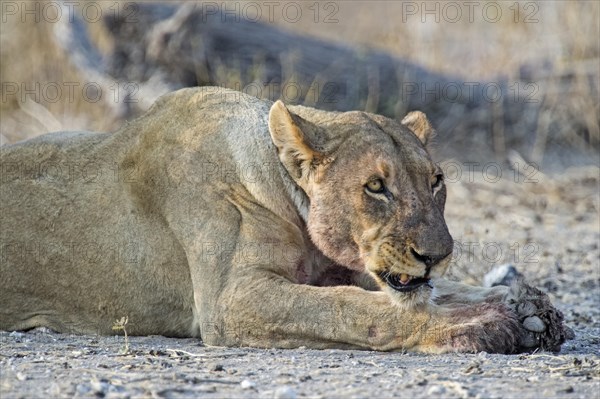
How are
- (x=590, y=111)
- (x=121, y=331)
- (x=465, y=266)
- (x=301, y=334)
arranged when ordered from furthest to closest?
(x=590, y=111), (x=465, y=266), (x=121, y=331), (x=301, y=334)

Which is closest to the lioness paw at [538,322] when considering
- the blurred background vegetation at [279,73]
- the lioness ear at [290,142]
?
the lioness ear at [290,142]

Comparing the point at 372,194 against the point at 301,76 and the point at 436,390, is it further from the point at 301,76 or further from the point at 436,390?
the point at 301,76

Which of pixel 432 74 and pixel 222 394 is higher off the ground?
pixel 432 74

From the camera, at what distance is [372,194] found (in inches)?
222

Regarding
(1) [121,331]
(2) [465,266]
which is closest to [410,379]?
(1) [121,331]

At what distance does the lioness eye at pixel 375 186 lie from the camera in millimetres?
5660

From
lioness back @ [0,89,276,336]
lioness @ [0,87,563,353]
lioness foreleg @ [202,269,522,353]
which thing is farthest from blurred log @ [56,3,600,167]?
lioness foreleg @ [202,269,522,353]

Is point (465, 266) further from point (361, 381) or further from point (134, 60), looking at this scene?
point (134, 60)

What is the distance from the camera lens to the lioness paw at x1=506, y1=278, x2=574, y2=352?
5.61 meters

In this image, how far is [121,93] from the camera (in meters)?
12.7

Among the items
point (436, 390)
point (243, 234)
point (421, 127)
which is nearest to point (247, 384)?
point (436, 390)

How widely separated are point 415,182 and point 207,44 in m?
7.64

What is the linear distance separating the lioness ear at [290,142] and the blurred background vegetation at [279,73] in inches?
245

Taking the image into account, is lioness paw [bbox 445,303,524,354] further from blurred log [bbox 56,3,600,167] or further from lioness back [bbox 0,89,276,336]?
blurred log [bbox 56,3,600,167]
